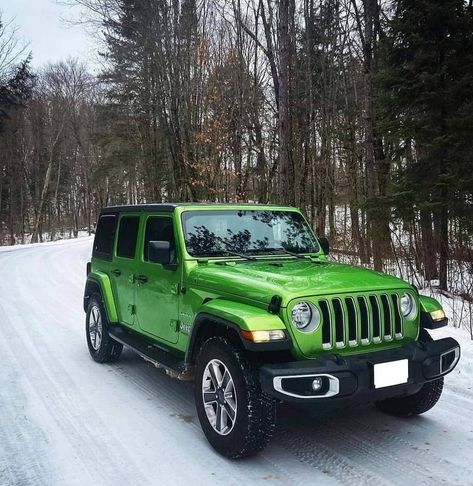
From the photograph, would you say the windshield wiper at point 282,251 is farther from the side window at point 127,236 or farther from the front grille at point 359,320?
the side window at point 127,236

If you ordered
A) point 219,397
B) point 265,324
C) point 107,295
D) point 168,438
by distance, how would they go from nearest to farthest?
point 265,324, point 219,397, point 168,438, point 107,295

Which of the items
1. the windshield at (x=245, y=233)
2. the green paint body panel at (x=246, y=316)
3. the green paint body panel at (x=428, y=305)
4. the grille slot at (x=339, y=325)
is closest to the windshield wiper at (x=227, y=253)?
the windshield at (x=245, y=233)

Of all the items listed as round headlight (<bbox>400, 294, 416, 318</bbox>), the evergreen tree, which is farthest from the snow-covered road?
the evergreen tree

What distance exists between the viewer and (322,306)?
344 centimetres

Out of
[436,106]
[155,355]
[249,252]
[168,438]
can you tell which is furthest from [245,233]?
[436,106]

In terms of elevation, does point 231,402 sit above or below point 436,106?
below

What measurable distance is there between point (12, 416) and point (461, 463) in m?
3.75

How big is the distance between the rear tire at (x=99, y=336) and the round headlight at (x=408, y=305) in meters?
3.52

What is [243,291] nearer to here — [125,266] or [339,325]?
[339,325]

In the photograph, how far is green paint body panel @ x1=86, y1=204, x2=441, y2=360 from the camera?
3.40 m

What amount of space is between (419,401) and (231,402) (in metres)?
1.74

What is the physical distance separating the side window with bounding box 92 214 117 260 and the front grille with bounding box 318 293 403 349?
11.4ft

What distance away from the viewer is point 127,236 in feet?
18.6

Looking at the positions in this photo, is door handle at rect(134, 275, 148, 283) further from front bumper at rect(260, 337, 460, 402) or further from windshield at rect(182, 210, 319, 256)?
front bumper at rect(260, 337, 460, 402)
